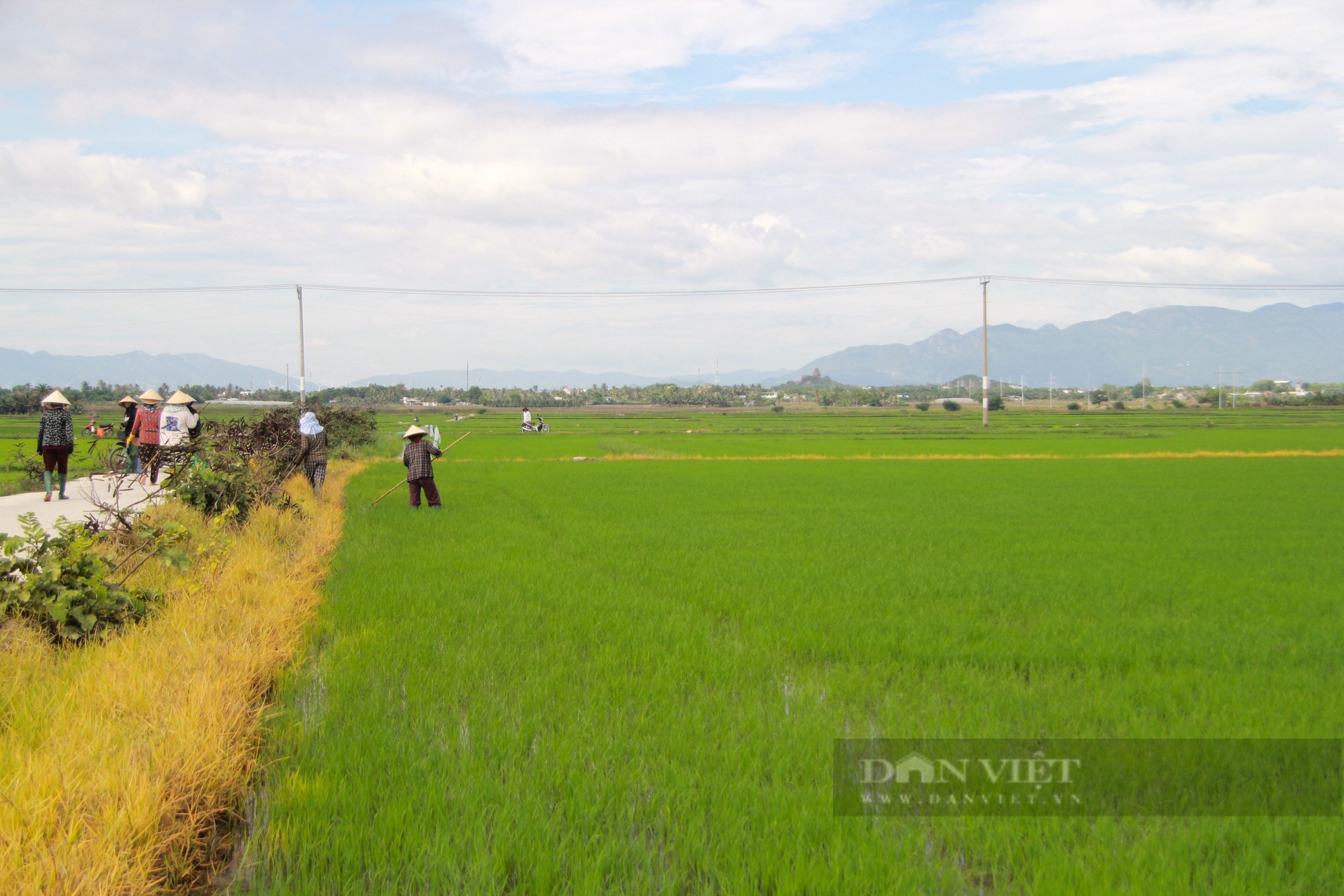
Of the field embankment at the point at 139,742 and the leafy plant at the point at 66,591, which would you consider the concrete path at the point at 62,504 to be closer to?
the leafy plant at the point at 66,591

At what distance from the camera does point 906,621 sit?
647cm

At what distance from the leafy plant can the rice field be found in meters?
1.26

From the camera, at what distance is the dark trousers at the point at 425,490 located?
13.6m

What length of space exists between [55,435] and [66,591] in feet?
25.8

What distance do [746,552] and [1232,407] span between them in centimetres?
8810

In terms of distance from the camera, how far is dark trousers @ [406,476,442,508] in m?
13.6

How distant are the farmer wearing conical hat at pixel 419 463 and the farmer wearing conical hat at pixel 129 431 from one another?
458 centimetres

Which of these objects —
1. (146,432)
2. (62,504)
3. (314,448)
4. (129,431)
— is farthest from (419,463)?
(129,431)

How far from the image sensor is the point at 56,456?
11.7m

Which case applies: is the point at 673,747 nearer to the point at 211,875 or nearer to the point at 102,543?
the point at 211,875

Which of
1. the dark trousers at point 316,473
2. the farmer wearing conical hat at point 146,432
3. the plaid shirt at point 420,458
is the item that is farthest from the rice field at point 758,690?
the farmer wearing conical hat at point 146,432

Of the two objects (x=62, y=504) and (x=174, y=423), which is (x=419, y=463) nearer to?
(x=174, y=423)

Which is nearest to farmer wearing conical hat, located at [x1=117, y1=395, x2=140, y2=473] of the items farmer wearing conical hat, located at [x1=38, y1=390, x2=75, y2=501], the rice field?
farmer wearing conical hat, located at [x1=38, y1=390, x2=75, y2=501]

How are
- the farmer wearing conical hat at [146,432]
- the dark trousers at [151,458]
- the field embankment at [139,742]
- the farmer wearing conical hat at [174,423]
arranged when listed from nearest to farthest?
the field embankment at [139,742] < the dark trousers at [151,458] < the farmer wearing conical hat at [174,423] < the farmer wearing conical hat at [146,432]
